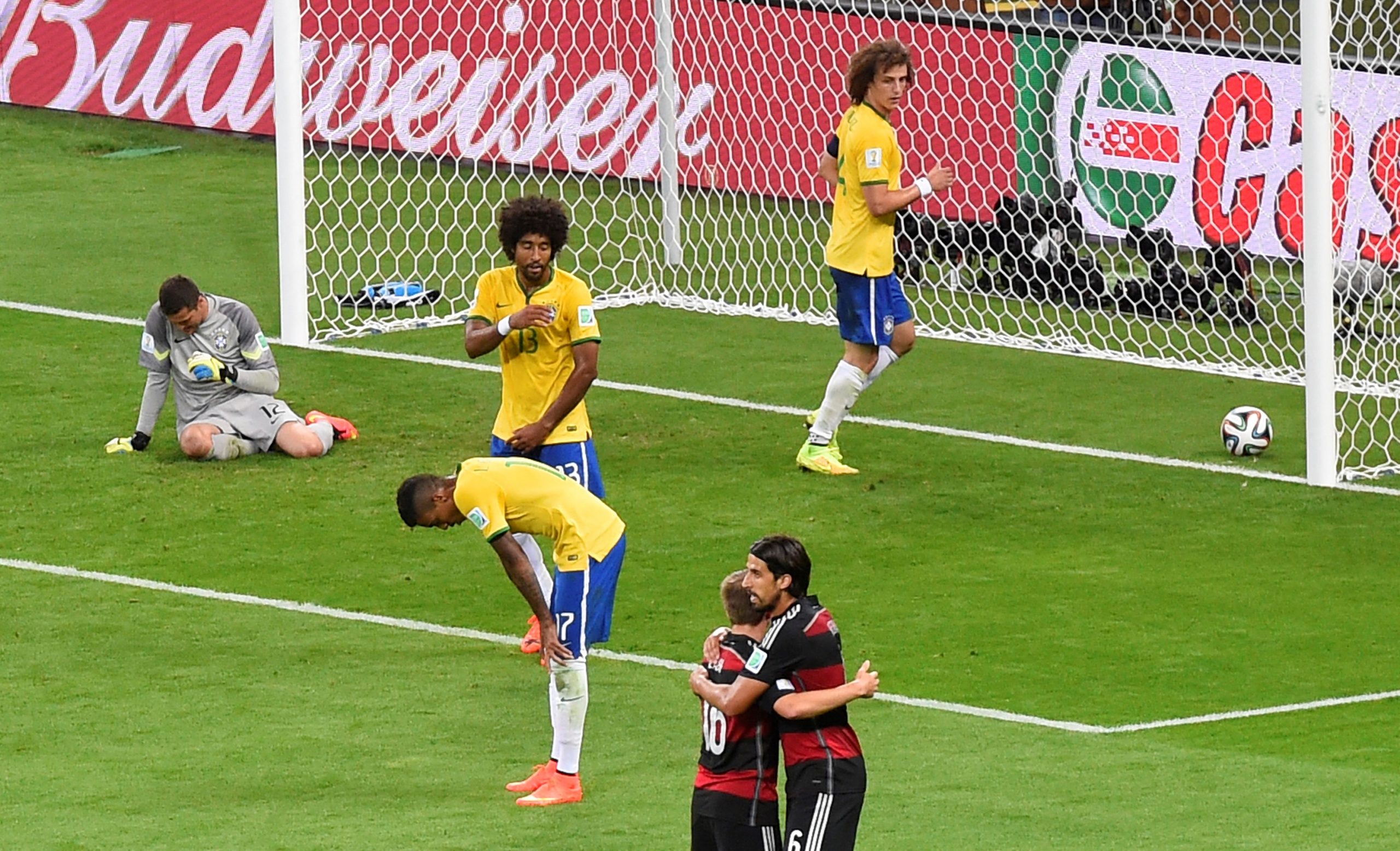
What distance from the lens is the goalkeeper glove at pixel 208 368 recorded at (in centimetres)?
1359

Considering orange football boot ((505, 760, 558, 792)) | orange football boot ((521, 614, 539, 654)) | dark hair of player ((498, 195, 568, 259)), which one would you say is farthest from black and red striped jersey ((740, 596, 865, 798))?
orange football boot ((521, 614, 539, 654))

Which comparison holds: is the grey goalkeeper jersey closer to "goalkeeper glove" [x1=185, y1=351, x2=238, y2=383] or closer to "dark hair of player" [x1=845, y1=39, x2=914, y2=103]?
"goalkeeper glove" [x1=185, y1=351, x2=238, y2=383]

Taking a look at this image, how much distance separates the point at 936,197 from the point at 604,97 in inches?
112

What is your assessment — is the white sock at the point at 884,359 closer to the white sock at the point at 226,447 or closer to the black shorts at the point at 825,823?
the white sock at the point at 226,447

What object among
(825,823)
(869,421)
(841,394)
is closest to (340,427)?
(841,394)

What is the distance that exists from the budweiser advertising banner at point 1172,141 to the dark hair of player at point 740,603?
433 inches

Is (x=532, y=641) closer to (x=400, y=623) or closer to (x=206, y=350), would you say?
(x=400, y=623)

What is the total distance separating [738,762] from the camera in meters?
7.27

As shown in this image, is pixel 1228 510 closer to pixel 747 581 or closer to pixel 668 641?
pixel 668 641

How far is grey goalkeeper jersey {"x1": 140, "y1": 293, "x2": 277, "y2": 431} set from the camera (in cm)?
1358

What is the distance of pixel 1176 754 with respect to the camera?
9484mm

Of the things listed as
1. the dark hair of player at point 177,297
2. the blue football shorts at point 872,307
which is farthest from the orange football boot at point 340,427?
the blue football shorts at point 872,307

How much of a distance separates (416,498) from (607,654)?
7.85 feet

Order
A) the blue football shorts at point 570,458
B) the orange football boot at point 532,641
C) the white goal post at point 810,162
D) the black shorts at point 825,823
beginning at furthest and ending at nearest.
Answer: the white goal post at point 810,162 → the orange football boot at point 532,641 → the blue football shorts at point 570,458 → the black shorts at point 825,823
